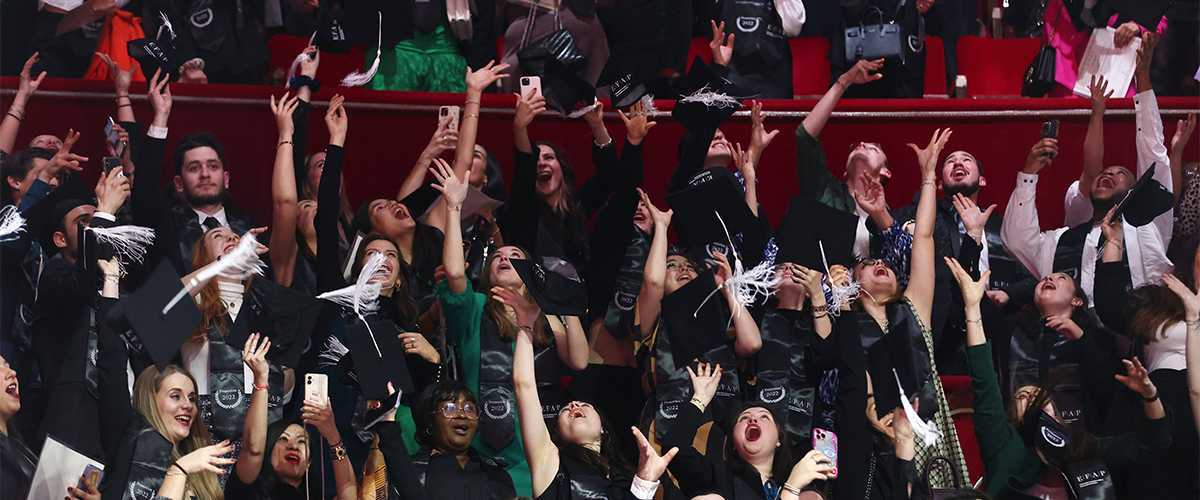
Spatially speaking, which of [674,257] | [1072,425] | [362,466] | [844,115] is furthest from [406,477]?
[844,115]

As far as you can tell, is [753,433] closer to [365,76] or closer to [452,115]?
[452,115]

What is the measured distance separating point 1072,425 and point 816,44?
73.4 inches

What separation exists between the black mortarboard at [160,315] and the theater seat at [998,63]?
3284 mm

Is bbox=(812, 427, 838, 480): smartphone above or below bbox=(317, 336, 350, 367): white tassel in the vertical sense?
below

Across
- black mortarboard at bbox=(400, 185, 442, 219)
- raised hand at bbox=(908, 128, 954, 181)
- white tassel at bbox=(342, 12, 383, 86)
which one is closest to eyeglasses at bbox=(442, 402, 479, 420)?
black mortarboard at bbox=(400, 185, 442, 219)

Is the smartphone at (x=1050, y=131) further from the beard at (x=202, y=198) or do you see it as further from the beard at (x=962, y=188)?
the beard at (x=202, y=198)

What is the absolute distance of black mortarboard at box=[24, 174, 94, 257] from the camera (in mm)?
3566

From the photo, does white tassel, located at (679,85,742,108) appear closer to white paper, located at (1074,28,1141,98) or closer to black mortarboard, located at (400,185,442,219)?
black mortarboard, located at (400,185,442,219)

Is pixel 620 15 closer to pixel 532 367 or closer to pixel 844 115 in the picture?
pixel 844 115

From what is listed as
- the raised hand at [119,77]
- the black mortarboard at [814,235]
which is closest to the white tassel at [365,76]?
the raised hand at [119,77]

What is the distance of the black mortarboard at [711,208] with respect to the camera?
396 centimetres

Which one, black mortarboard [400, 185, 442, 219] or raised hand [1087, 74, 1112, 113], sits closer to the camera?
black mortarboard [400, 185, 442, 219]

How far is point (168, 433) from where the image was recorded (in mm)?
3301

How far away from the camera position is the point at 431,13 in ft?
14.5
